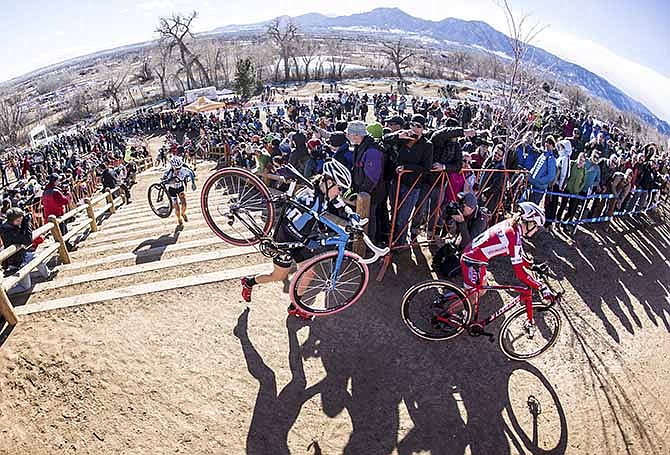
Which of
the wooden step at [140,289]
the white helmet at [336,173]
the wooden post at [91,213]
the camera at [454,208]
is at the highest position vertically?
the white helmet at [336,173]

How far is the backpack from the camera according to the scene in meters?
6.00

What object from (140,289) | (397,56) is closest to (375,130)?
(140,289)

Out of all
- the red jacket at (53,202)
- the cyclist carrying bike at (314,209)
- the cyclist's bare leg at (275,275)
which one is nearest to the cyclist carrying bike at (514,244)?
the cyclist carrying bike at (314,209)

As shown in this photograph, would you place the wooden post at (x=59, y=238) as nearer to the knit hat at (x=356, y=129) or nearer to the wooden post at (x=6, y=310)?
the wooden post at (x=6, y=310)

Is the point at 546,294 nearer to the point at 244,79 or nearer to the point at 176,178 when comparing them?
the point at 176,178

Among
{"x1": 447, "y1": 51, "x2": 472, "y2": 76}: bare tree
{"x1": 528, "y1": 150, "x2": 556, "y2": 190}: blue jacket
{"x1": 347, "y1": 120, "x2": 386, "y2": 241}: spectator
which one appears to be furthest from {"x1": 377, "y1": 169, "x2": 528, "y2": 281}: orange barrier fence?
{"x1": 447, "y1": 51, "x2": 472, "y2": 76}: bare tree

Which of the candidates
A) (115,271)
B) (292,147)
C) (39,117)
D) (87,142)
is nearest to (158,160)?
(87,142)

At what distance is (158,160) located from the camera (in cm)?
2822

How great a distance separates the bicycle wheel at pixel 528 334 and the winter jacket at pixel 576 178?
183 inches

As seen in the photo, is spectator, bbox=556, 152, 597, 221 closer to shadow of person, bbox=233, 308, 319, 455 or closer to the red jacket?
shadow of person, bbox=233, 308, 319, 455

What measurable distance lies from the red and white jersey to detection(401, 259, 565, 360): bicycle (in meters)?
0.15

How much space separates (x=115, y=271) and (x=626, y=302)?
8.93 meters

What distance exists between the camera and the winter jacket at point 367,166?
18.4 feet

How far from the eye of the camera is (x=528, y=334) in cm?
523
